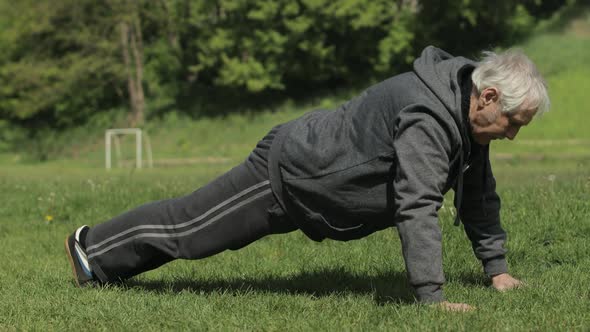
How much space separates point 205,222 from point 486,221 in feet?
5.37

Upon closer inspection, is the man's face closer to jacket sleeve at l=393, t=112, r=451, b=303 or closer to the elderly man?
the elderly man

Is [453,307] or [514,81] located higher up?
[514,81]

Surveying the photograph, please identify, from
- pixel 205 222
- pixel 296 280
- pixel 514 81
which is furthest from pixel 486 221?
pixel 205 222

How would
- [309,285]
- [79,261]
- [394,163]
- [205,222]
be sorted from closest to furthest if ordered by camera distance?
[394,163] → [205,222] → [79,261] → [309,285]

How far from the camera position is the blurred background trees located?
35.7 m

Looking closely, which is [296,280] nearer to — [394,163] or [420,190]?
[394,163]

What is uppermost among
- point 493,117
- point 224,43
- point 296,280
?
point 493,117

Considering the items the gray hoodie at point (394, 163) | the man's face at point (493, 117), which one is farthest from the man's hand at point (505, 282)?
the man's face at point (493, 117)

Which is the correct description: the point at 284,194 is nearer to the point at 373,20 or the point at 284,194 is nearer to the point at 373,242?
the point at 373,242

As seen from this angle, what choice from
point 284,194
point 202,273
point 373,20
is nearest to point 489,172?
point 284,194

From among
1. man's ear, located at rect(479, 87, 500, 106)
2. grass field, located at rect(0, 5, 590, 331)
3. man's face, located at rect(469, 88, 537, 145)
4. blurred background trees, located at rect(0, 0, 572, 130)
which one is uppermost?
man's ear, located at rect(479, 87, 500, 106)

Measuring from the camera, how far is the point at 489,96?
3.99m

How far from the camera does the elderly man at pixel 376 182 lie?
13.0 ft

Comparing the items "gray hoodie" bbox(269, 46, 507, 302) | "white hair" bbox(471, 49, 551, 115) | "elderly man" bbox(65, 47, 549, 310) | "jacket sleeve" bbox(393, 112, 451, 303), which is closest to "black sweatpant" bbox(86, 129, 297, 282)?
"elderly man" bbox(65, 47, 549, 310)
